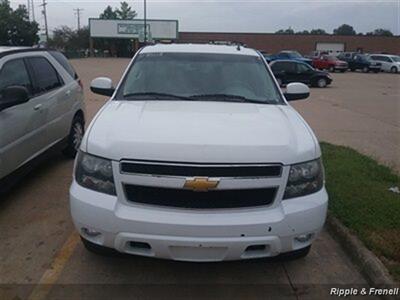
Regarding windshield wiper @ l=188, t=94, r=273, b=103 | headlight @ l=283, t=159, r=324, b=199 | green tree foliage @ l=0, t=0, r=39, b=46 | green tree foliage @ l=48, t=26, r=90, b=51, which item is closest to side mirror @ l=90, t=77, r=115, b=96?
windshield wiper @ l=188, t=94, r=273, b=103

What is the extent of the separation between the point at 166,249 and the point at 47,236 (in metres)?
1.84

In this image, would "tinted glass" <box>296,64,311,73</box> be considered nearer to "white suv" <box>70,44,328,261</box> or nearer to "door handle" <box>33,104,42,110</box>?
"door handle" <box>33,104,42,110</box>

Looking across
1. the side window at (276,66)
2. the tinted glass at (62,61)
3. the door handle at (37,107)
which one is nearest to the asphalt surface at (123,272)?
the door handle at (37,107)

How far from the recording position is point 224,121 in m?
3.66

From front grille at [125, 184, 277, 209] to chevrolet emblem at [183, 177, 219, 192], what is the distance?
6cm

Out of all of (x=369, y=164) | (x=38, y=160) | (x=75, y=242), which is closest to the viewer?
(x=75, y=242)

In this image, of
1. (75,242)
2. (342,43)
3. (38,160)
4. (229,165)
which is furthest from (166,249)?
(342,43)

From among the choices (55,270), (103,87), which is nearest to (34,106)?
(103,87)

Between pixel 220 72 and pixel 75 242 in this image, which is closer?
pixel 75 242

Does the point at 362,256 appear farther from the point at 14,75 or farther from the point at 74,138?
the point at 74,138

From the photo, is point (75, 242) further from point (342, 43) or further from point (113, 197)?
point (342, 43)

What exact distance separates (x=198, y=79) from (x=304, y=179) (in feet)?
6.03

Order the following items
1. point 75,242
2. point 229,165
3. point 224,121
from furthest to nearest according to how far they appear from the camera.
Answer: point 75,242, point 224,121, point 229,165

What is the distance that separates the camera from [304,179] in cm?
331
